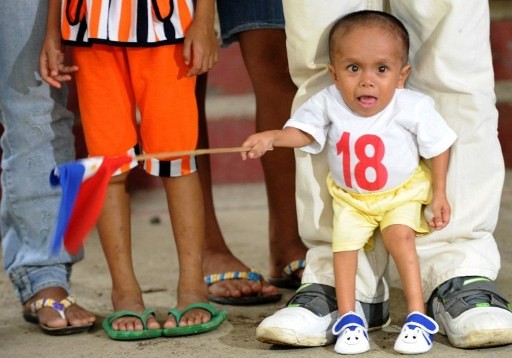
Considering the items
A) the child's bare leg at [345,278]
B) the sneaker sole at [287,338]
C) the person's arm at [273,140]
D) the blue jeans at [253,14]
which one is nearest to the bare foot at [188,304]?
the sneaker sole at [287,338]

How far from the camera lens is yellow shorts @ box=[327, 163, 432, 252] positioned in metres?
2.46

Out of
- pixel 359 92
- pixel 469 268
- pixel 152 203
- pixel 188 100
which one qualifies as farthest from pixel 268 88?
pixel 152 203

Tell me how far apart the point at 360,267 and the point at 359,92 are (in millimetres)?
434

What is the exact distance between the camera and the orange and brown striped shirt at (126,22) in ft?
8.34

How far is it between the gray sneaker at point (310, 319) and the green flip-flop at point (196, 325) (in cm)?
20

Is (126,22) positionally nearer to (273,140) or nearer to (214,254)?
(273,140)

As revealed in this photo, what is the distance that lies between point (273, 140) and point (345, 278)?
363 millimetres

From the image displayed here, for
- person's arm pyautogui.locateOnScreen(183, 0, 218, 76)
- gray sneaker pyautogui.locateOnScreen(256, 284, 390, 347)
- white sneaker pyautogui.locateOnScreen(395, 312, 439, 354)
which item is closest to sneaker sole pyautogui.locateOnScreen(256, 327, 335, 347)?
gray sneaker pyautogui.locateOnScreen(256, 284, 390, 347)

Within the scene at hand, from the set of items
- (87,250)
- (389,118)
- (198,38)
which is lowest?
(87,250)

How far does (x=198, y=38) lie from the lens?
258cm

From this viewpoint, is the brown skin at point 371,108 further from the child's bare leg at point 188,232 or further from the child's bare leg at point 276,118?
the child's bare leg at point 276,118

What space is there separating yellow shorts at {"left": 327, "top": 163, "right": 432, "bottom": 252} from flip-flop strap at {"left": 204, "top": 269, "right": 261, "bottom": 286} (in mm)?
502

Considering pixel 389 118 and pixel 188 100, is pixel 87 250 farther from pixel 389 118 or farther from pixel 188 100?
pixel 389 118

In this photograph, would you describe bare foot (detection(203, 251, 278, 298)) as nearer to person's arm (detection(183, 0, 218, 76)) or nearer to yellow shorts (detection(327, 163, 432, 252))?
yellow shorts (detection(327, 163, 432, 252))
